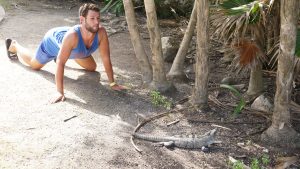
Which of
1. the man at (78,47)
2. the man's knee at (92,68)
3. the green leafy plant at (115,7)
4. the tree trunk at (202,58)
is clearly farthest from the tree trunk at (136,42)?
the green leafy plant at (115,7)

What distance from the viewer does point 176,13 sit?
29.5 ft

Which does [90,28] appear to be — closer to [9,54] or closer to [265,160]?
[9,54]

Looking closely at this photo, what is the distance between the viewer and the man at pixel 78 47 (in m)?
4.79

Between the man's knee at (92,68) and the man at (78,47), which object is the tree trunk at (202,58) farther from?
the man's knee at (92,68)

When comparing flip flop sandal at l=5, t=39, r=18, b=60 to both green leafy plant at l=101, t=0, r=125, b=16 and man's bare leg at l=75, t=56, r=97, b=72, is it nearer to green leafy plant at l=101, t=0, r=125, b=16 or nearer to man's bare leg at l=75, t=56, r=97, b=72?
man's bare leg at l=75, t=56, r=97, b=72

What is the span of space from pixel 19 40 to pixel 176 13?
11.3ft

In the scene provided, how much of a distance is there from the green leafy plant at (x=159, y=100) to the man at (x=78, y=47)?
1.45 ft

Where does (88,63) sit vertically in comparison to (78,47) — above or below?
below

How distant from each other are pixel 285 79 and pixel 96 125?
1.89 m

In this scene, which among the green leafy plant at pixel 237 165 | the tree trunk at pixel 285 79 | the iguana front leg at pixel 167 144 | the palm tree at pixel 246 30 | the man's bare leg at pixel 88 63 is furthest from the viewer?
the man's bare leg at pixel 88 63

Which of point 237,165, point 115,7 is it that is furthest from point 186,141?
point 115,7

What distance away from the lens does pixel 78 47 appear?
5078 mm

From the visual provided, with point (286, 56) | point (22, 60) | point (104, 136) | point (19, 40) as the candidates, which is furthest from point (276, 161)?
point (19, 40)

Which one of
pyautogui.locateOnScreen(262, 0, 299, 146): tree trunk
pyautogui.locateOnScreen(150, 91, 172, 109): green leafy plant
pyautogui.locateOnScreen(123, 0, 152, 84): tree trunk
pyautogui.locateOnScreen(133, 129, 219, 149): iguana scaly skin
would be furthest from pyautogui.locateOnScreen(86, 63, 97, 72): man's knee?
pyautogui.locateOnScreen(262, 0, 299, 146): tree trunk
